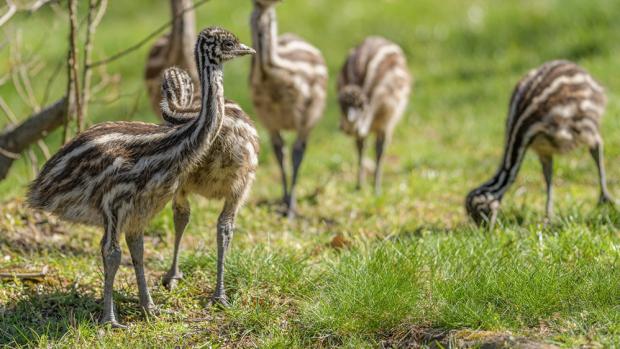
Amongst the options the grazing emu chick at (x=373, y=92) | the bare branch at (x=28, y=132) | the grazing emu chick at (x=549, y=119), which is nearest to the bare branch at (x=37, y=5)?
the bare branch at (x=28, y=132)

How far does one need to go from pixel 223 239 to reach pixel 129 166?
0.92 metres

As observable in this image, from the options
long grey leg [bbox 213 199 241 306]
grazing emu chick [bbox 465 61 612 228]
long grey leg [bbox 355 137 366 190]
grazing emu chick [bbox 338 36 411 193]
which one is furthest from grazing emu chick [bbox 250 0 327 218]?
long grey leg [bbox 213 199 241 306]

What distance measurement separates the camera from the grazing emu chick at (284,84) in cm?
907

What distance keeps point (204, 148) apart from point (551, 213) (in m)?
3.85

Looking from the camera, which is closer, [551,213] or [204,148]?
[204,148]

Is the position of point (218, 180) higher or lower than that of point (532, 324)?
higher

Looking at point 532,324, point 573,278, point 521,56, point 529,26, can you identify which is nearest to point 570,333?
point 532,324

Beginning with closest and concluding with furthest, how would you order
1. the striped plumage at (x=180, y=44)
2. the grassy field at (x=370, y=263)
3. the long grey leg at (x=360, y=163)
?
the grassy field at (x=370, y=263) → the striped plumage at (x=180, y=44) → the long grey leg at (x=360, y=163)

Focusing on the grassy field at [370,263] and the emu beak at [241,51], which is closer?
the grassy field at [370,263]

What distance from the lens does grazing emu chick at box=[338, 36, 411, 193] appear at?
9961 mm

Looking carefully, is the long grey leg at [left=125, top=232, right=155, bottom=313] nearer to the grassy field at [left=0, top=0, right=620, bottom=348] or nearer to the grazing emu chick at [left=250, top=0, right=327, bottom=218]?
the grassy field at [left=0, top=0, right=620, bottom=348]

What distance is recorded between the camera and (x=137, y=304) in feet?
19.6

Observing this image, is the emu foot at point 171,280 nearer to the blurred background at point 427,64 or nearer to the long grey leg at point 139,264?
the long grey leg at point 139,264

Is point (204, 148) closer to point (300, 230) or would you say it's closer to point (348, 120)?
point (300, 230)
